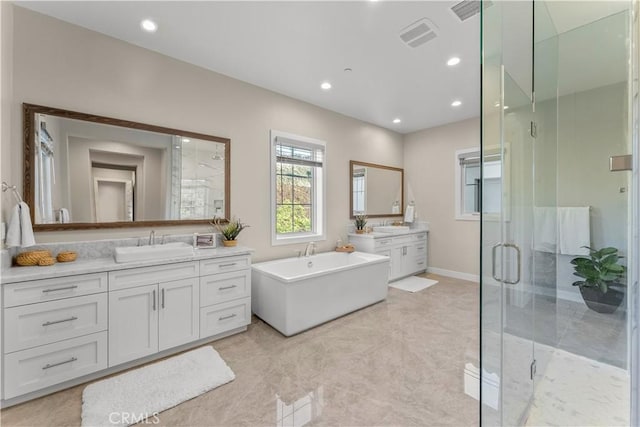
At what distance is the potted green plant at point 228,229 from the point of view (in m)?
2.96

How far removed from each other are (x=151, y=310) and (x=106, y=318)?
29 centimetres

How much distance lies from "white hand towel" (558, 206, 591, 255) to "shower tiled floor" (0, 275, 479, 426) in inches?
52.2

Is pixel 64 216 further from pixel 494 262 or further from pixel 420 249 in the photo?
pixel 420 249

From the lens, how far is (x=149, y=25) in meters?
2.25

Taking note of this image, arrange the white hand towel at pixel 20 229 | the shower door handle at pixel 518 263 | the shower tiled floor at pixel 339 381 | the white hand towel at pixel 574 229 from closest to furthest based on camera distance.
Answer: the shower door handle at pixel 518 263 < the shower tiled floor at pixel 339 381 < the white hand towel at pixel 20 229 < the white hand towel at pixel 574 229

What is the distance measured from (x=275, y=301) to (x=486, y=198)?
2.18m

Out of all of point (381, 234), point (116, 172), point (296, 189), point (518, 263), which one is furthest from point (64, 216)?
point (381, 234)

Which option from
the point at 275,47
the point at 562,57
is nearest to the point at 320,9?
the point at 275,47

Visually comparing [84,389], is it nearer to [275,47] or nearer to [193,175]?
[193,175]

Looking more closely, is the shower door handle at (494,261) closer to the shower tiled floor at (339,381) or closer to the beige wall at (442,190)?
the shower tiled floor at (339,381)

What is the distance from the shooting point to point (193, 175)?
9.45 ft

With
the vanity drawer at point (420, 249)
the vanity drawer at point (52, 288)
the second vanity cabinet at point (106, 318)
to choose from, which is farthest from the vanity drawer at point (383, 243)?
the vanity drawer at point (52, 288)

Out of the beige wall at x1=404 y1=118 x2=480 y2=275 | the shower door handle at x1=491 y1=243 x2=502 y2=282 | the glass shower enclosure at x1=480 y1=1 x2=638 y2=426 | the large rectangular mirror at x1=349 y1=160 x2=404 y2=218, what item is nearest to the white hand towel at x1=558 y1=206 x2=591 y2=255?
the glass shower enclosure at x1=480 y1=1 x2=638 y2=426

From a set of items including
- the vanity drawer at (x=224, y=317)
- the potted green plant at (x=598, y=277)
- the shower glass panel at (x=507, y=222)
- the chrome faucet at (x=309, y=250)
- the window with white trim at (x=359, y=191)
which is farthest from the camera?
the window with white trim at (x=359, y=191)
